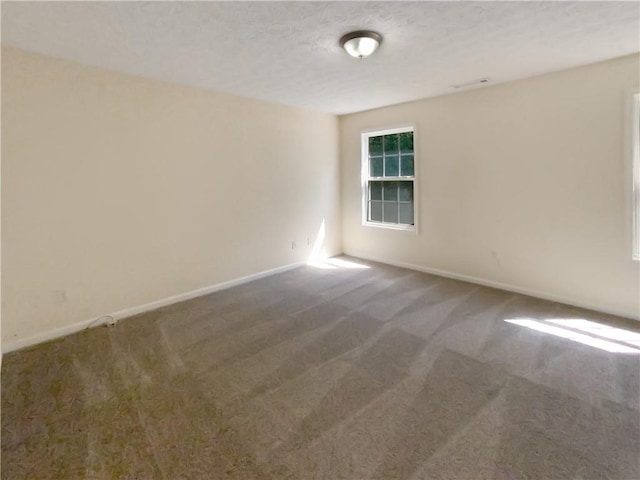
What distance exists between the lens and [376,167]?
5.38m

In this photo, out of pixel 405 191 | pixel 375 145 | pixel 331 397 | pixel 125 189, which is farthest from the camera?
pixel 375 145

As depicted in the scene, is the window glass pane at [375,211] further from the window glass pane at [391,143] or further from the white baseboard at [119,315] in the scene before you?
the white baseboard at [119,315]

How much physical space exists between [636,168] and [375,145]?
124 inches

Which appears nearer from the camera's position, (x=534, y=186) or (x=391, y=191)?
(x=534, y=186)

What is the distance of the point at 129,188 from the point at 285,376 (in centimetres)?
241

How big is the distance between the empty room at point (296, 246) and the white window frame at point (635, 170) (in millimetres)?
23

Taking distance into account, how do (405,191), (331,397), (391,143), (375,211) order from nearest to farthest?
(331,397), (405,191), (391,143), (375,211)

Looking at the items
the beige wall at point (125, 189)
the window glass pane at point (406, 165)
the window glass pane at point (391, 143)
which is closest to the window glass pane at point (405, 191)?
the window glass pane at point (406, 165)

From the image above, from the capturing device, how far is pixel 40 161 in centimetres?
280

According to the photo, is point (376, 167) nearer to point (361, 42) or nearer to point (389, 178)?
point (389, 178)

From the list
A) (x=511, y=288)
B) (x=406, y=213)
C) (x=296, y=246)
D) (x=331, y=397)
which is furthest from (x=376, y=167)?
(x=331, y=397)

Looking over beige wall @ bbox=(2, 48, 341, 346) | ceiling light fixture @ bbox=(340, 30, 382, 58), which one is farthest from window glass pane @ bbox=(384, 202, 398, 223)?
ceiling light fixture @ bbox=(340, 30, 382, 58)

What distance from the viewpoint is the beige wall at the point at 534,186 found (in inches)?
125

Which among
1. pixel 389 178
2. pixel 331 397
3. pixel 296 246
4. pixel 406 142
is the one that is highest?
pixel 406 142
